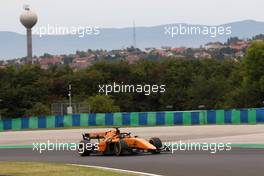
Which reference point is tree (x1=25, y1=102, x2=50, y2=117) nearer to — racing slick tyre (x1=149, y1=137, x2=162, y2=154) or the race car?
the race car

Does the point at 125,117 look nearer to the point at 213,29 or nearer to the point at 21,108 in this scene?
the point at 213,29

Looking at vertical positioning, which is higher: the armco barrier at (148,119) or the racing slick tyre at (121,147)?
the racing slick tyre at (121,147)

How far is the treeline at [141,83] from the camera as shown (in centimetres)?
8012

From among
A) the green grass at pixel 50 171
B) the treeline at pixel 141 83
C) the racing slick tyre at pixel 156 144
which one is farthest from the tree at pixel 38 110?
the green grass at pixel 50 171

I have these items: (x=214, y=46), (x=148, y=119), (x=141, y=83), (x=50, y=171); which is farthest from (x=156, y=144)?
(x=214, y=46)

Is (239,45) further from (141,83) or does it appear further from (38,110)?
(38,110)

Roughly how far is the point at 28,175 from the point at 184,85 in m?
73.5

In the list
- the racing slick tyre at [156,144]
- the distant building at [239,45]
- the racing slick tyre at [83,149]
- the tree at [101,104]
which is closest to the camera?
the racing slick tyre at [156,144]

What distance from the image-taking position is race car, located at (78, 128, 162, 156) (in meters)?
22.3

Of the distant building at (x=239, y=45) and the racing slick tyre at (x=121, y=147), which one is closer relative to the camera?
the racing slick tyre at (x=121, y=147)

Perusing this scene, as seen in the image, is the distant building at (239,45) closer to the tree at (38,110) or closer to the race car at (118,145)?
the tree at (38,110)

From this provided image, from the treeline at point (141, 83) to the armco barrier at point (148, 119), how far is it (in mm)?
24708

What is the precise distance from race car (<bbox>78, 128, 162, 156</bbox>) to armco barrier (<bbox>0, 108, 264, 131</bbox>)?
22621 millimetres

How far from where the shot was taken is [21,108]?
8050cm
